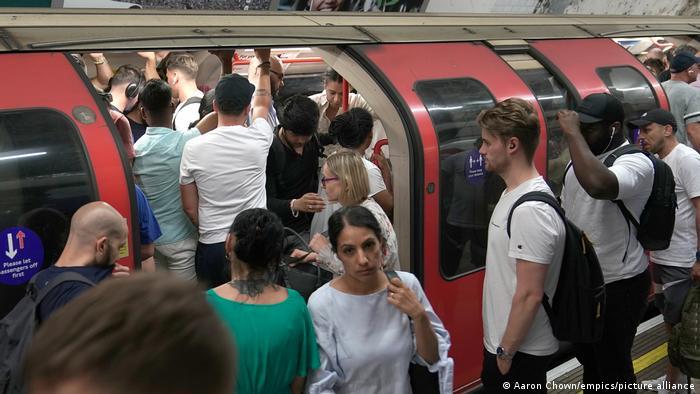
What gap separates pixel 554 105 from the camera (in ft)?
14.3

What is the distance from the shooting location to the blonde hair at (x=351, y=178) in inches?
121

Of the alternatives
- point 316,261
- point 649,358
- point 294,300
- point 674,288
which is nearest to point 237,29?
point 316,261

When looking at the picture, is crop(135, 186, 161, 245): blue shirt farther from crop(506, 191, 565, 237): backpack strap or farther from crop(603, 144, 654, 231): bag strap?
crop(603, 144, 654, 231): bag strap

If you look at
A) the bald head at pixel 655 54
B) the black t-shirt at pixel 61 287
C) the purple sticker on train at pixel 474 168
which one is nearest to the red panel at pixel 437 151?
the purple sticker on train at pixel 474 168

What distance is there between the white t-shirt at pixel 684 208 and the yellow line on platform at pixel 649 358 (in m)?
0.78

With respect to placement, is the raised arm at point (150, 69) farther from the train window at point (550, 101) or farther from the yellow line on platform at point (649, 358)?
the yellow line on platform at point (649, 358)

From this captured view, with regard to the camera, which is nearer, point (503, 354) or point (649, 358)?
point (503, 354)

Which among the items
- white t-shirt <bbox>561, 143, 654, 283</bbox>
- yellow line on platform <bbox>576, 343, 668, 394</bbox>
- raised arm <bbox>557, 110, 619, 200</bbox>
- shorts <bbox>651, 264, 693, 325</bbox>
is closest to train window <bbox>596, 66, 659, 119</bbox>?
shorts <bbox>651, 264, 693, 325</bbox>

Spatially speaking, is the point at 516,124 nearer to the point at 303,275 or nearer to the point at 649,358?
the point at 303,275

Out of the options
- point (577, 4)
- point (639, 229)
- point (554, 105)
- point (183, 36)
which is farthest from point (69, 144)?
point (577, 4)

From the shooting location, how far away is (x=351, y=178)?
10.2ft

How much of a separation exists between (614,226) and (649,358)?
5.82ft

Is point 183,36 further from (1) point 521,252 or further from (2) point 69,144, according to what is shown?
(1) point 521,252

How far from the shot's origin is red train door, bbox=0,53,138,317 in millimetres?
2281
